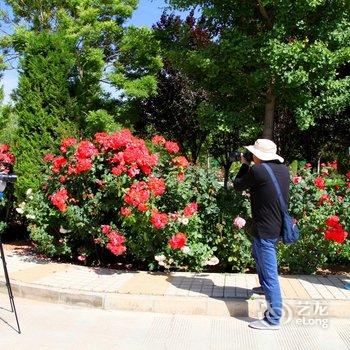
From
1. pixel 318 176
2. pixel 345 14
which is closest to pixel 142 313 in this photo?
pixel 318 176

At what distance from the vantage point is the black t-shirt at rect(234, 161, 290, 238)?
4824 mm

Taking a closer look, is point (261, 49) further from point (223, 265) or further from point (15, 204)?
point (15, 204)

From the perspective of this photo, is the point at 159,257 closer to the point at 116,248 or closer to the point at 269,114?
the point at 116,248

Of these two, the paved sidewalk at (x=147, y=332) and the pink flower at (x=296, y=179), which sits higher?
the pink flower at (x=296, y=179)

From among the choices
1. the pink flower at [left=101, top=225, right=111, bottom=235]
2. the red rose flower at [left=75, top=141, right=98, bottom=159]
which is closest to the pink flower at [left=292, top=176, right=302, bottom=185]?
the pink flower at [left=101, top=225, right=111, bottom=235]

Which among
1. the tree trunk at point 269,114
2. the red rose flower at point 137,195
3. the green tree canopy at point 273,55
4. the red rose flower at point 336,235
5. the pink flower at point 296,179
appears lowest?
the red rose flower at point 336,235

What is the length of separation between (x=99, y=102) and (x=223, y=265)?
1147 centimetres

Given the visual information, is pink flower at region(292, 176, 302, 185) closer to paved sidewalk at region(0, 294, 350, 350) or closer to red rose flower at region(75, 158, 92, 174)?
paved sidewalk at region(0, 294, 350, 350)

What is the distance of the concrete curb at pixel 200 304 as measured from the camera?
5242 millimetres

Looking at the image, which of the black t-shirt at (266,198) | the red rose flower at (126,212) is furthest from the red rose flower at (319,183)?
the red rose flower at (126,212)

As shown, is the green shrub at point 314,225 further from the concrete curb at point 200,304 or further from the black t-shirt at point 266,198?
the black t-shirt at point 266,198

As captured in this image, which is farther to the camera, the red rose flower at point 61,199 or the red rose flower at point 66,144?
the red rose flower at point 66,144

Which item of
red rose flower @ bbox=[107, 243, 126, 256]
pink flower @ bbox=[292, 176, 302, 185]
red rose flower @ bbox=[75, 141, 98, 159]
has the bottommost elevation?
red rose flower @ bbox=[107, 243, 126, 256]
